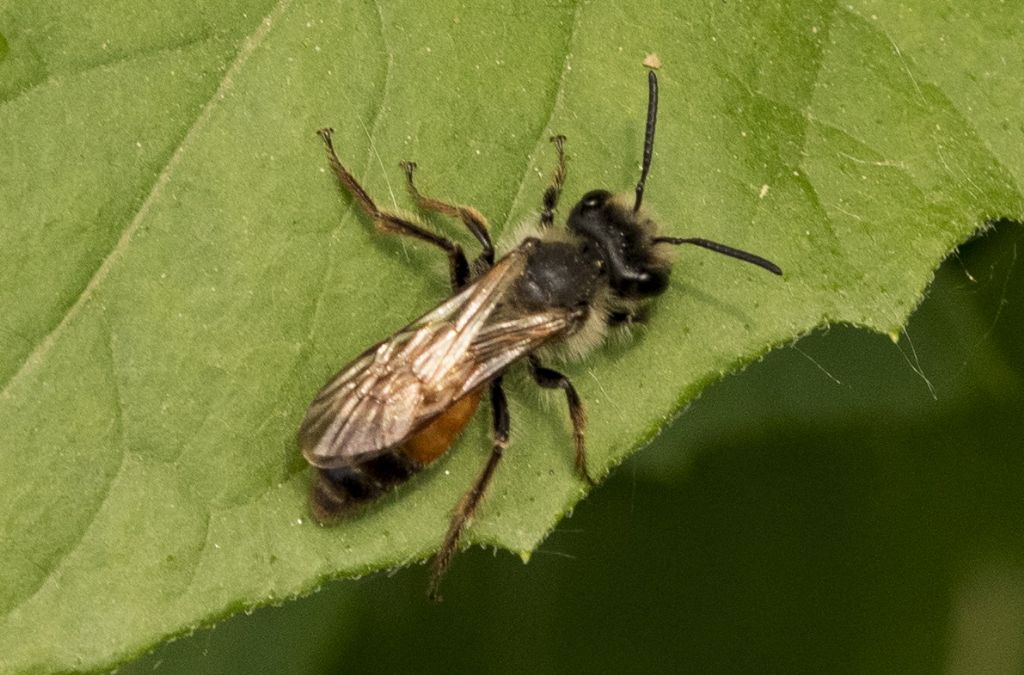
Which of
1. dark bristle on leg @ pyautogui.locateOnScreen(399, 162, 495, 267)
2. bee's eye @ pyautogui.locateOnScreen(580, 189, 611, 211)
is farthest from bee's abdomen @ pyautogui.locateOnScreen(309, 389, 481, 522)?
bee's eye @ pyautogui.locateOnScreen(580, 189, 611, 211)

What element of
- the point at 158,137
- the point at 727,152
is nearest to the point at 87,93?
the point at 158,137

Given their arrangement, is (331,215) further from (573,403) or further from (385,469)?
(573,403)

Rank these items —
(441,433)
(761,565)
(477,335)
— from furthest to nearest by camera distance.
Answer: (761,565) < (441,433) < (477,335)

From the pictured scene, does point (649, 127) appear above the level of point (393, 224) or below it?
above

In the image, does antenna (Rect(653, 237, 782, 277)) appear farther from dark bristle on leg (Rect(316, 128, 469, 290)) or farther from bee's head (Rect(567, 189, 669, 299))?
dark bristle on leg (Rect(316, 128, 469, 290))

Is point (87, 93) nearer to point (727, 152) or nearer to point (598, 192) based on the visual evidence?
point (598, 192)

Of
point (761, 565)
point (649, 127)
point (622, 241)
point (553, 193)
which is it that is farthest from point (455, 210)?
point (761, 565)
